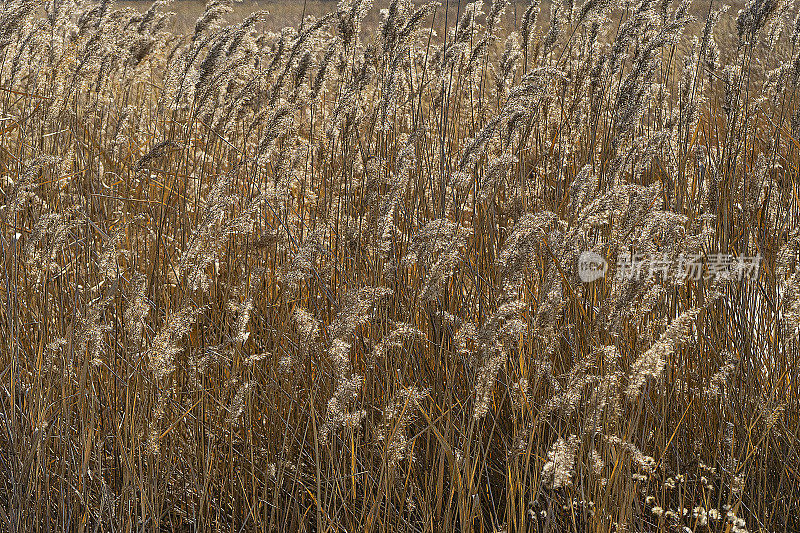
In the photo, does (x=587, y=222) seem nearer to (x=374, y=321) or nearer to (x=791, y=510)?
(x=374, y=321)

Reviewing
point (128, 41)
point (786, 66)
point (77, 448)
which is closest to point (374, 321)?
point (77, 448)

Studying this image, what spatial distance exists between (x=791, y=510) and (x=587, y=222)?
29.1 inches

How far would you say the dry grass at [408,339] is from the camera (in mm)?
1086

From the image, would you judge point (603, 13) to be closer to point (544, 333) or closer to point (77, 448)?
point (544, 333)

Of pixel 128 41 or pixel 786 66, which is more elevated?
pixel 128 41

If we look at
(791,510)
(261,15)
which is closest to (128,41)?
(261,15)

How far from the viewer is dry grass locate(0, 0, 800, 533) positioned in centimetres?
109

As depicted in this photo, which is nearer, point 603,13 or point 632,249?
point 632,249

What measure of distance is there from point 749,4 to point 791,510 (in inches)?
49.6

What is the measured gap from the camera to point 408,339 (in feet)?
4.73

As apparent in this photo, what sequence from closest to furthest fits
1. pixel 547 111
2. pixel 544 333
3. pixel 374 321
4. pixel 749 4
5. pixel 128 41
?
pixel 544 333
pixel 374 321
pixel 749 4
pixel 547 111
pixel 128 41

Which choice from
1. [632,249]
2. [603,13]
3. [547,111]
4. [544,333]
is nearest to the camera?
[544,333]

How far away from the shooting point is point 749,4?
6.06 ft

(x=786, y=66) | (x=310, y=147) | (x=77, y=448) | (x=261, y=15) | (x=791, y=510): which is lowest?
(x=791, y=510)
